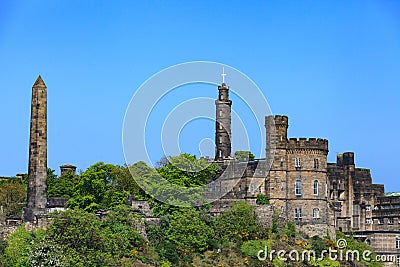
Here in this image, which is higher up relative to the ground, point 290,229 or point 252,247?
point 290,229

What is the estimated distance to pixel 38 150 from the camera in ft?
275

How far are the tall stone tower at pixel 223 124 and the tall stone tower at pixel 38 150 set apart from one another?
21.6m

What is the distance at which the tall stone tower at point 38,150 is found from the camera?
83.6m

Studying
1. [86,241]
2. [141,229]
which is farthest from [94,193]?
[86,241]

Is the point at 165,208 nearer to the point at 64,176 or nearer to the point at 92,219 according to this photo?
the point at 92,219

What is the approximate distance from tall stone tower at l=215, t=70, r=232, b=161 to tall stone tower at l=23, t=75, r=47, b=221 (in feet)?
70.7

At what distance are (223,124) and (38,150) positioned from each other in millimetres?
23093

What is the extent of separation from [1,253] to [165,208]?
13425 millimetres

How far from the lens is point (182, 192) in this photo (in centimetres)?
8731

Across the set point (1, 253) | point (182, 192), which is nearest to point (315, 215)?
point (182, 192)

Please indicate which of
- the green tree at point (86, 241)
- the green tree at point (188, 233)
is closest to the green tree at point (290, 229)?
the green tree at point (188, 233)

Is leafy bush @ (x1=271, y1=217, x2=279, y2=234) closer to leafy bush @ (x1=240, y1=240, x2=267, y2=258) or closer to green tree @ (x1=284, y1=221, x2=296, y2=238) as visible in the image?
green tree @ (x1=284, y1=221, x2=296, y2=238)

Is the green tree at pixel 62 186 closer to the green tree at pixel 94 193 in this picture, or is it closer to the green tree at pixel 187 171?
the green tree at pixel 94 193

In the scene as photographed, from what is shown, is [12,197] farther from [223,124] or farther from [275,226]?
[275,226]
